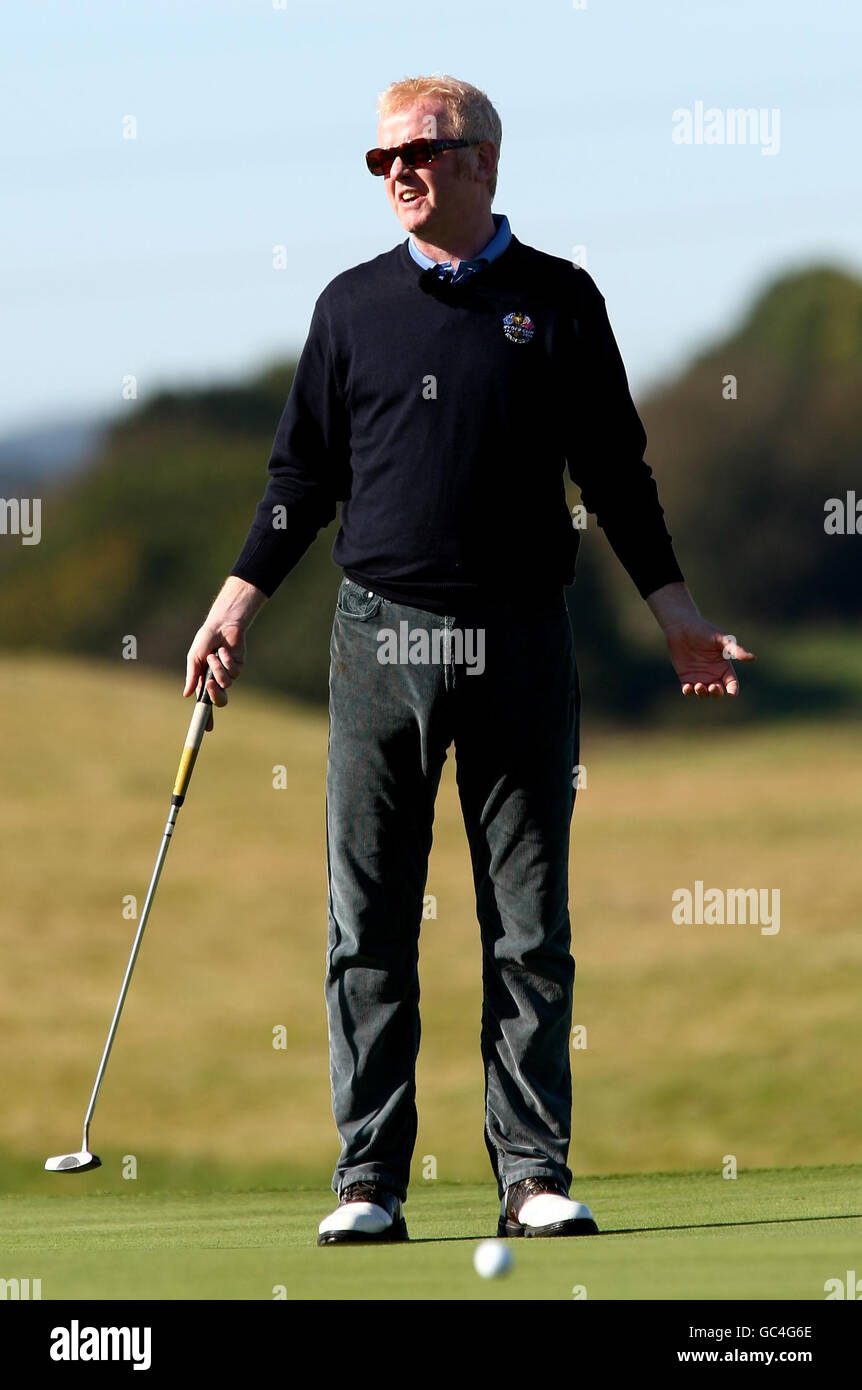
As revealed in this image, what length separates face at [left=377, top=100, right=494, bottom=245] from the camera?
335cm

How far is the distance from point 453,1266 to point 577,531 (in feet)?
4.14

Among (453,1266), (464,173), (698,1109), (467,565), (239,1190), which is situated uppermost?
(464,173)

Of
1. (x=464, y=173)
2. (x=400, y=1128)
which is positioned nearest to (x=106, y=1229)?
(x=400, y=1128)

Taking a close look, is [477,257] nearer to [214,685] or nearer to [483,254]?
[483,254]

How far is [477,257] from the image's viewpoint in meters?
3.44

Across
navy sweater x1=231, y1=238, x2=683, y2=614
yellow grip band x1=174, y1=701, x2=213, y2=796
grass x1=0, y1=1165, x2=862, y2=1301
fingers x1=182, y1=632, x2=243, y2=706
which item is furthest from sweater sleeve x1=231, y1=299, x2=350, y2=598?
grass x1=0, y1=1165, x2=862, y2=1301

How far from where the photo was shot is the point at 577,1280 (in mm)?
2658

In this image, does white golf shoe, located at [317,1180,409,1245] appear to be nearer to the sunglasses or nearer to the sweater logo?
the sweater logo

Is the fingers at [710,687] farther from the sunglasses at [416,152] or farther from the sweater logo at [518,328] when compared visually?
the sunglasses at [416,152]

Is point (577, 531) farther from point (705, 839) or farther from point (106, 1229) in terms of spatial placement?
point (705, 839)

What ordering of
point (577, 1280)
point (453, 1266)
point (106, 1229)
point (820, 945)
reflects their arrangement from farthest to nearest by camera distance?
point (820, 945) → point (106, 1229) → point (453, 1266) → point (577, 1280)

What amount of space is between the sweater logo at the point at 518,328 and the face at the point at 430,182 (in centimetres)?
18

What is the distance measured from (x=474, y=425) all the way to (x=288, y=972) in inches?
352

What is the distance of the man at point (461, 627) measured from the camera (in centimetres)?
336
